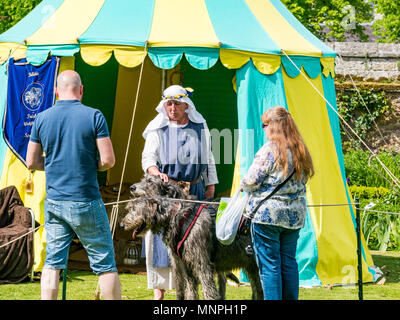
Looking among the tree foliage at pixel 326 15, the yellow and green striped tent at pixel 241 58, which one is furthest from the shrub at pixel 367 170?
the tree foliage at pixel 326 15

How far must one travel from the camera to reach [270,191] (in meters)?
4.55

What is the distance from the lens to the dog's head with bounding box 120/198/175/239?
5.14m

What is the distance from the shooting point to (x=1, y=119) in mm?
7207

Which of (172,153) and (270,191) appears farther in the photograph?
(172,153)

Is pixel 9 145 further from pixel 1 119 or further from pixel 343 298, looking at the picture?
pixel 343 298

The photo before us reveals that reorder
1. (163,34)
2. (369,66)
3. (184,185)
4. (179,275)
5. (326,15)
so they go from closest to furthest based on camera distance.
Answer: (179,275), (184,185), (163,34), (369,66), (326,15)

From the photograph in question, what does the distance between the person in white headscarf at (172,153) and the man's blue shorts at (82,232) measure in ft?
4.20

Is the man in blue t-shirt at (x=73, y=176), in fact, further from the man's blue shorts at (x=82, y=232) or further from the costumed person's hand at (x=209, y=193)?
the costumed person's hand at (x=209, y=193)

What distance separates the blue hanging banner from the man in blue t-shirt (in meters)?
2.60

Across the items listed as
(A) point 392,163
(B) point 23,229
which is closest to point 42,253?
(B) point 23,229

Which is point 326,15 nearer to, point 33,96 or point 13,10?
point 13,10

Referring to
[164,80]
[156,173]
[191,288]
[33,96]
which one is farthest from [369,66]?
[191,288]

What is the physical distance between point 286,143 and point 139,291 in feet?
8.67

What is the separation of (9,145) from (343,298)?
3.65 m
